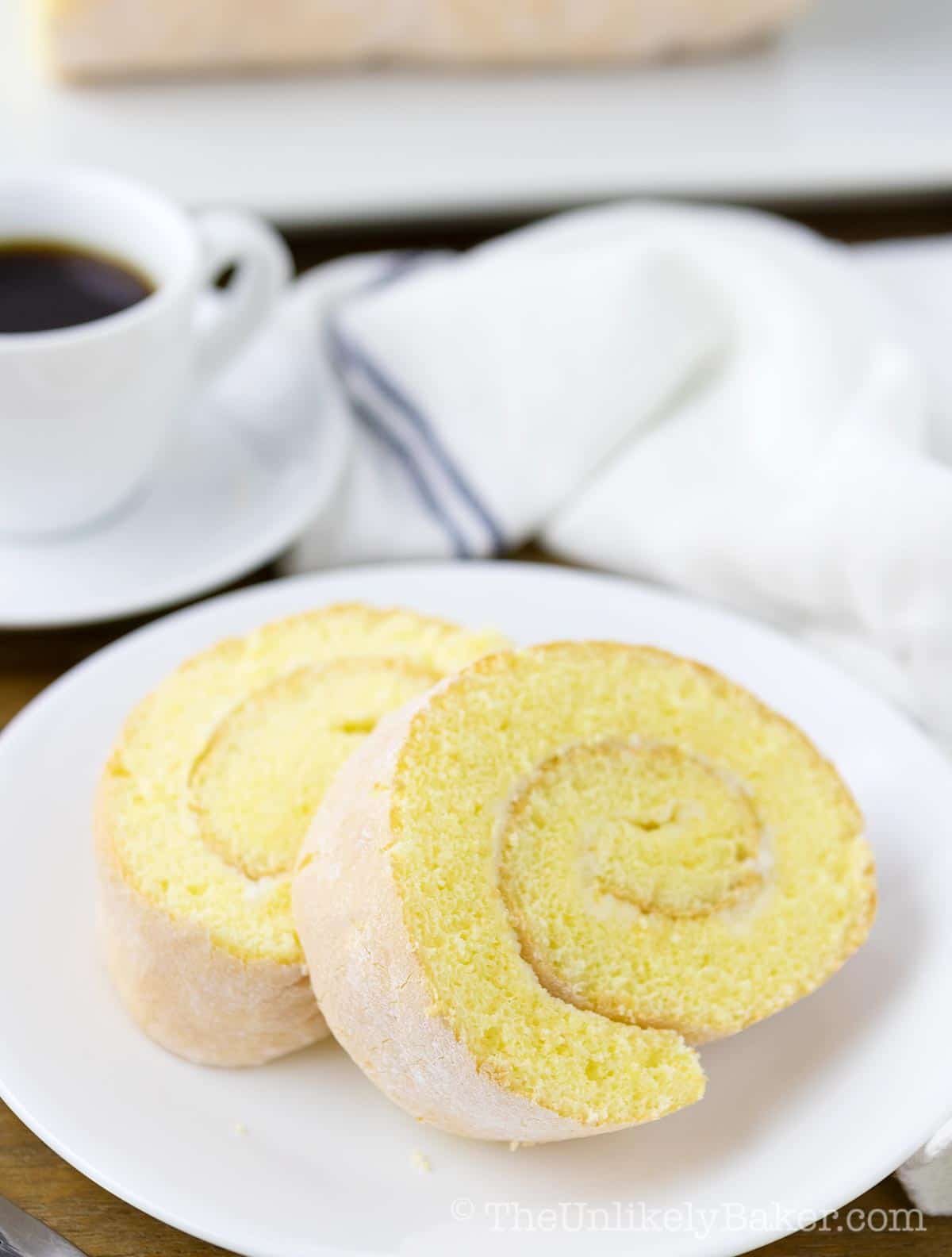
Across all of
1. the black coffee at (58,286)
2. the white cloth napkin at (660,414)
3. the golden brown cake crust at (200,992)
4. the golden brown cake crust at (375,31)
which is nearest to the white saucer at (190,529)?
the white cloth napkin at (660,414)

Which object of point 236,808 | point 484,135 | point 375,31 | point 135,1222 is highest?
point 375,31

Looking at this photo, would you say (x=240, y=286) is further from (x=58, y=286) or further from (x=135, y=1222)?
(x=135, y=1222)

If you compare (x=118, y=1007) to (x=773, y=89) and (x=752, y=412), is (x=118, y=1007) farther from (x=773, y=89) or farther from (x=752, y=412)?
(x=773, y=89)

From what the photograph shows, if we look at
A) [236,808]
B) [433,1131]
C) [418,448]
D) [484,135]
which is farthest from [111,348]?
[484,135]

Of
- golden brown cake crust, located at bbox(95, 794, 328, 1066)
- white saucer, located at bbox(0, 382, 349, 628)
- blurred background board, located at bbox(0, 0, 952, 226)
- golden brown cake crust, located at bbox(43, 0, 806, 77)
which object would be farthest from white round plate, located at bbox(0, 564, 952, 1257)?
golden brown cake crust, located at bbox(43, 0, 806, 77)

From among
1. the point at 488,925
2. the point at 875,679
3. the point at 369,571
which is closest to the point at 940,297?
the point at 875,679

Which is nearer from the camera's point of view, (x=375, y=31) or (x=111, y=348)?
(x=111, y=348)
